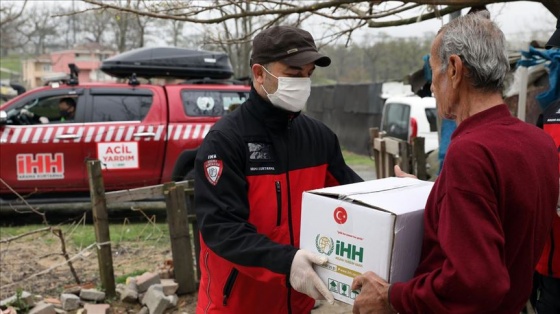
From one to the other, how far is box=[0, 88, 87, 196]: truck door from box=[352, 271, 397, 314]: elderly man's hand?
7217 millimetres

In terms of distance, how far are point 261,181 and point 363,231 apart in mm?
599

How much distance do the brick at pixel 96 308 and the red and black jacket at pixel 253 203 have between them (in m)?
2.37

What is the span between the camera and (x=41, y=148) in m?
8.20

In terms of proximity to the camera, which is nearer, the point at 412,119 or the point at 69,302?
the point at 69,302

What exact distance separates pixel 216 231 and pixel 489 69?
1.07m

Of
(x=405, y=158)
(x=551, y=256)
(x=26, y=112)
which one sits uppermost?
(x=26, y=112)

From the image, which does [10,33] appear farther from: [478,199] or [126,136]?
[478,199]

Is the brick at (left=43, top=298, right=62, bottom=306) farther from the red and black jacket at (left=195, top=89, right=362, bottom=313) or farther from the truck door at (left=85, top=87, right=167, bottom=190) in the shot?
the truck door at (left=85, top=87, right=167, bottom=190)

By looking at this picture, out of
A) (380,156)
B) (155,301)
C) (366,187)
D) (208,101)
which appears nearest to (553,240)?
(366,187)

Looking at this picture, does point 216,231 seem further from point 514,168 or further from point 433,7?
point 433,7

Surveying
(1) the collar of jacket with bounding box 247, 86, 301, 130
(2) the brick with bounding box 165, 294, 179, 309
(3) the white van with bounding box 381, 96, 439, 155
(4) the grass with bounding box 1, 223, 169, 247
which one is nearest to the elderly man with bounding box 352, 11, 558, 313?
(1) the collar of jacket with bounding box 247, 86, 301, 130

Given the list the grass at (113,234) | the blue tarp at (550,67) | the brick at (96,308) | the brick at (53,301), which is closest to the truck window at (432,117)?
the grass at (113,234)

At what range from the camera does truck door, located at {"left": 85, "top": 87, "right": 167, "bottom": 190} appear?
8367 mm

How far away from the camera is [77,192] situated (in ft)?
27.5
